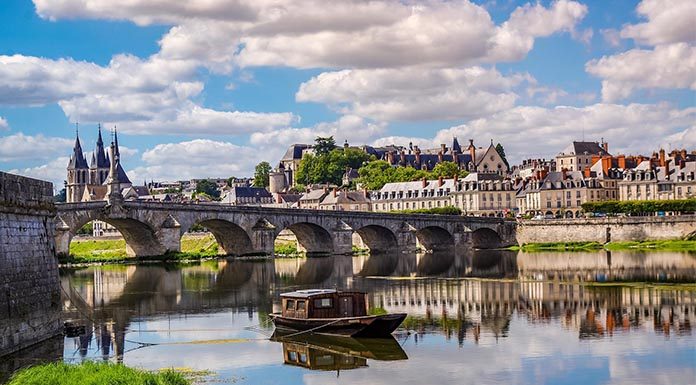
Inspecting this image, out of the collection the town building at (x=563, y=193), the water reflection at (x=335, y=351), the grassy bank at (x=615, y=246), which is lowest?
the water reflection at (x=335, y=351)

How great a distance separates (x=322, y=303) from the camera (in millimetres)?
32812

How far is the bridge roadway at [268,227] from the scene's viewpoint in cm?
7156

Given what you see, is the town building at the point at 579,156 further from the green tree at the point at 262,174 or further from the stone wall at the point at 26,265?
the stone wall at the point at 26,265

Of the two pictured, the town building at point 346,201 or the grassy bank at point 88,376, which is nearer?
the grassy bank at point 88,376

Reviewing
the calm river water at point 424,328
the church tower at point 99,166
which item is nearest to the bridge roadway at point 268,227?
the calm river water at point 424,328

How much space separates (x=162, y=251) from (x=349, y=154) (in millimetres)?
89236

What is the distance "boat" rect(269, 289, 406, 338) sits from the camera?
31172 mm

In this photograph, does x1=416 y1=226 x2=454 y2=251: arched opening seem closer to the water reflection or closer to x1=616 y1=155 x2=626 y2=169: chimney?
x1=616 y1=155 x2=626 y2=169: chimney

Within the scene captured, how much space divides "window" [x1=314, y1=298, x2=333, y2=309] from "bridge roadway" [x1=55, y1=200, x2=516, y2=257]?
38323 millimetres

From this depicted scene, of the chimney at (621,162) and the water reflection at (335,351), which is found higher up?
the chimney at (621,162)

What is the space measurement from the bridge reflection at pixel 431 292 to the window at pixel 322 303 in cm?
314

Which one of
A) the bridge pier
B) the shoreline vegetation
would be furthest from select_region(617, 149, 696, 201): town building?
the bridge pier

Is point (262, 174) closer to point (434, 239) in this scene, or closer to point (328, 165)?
point (328, 165)

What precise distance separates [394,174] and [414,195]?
1407cm
